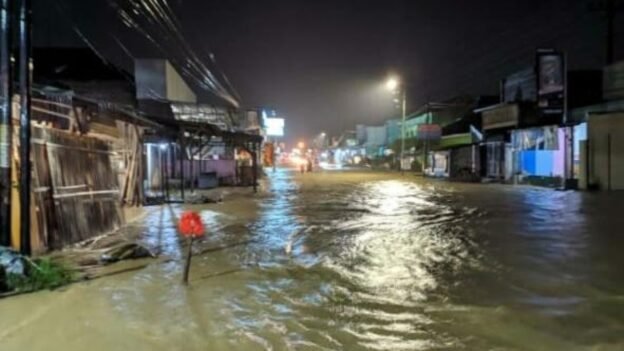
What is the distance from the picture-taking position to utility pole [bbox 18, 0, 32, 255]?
874cm

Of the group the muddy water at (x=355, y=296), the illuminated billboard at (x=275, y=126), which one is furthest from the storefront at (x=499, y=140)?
the illuminated billboard at (x=275, y=126)

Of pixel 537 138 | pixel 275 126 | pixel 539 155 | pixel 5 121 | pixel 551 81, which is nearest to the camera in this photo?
pixel 5 121

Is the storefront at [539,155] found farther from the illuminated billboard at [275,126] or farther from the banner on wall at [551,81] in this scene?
the illuminated billboard at [275,126]

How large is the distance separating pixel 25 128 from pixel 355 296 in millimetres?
5618

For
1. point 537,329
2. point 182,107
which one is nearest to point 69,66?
point 182,107

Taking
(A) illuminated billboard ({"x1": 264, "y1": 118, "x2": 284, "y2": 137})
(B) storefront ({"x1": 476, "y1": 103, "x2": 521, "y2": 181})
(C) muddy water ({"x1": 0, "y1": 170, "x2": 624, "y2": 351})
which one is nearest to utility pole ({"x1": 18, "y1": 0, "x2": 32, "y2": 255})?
(C) muddy water ({"x1": 0, "y1": 170, "x2": 624, "y2": 351})

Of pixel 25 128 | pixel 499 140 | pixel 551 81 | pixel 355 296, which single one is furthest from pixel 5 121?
pixel 499 140

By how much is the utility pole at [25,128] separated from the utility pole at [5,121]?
0.17 metres

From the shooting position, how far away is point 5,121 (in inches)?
340

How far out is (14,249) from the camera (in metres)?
8.68

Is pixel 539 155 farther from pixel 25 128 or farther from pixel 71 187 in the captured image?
pixel 25 128

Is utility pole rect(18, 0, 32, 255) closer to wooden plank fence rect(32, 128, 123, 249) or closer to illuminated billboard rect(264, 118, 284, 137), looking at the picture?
wooden plank fence rect(32, 128, 123, 249)

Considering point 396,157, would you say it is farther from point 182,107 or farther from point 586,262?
point 586,262

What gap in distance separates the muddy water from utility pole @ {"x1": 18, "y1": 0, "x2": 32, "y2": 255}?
5.20ft
